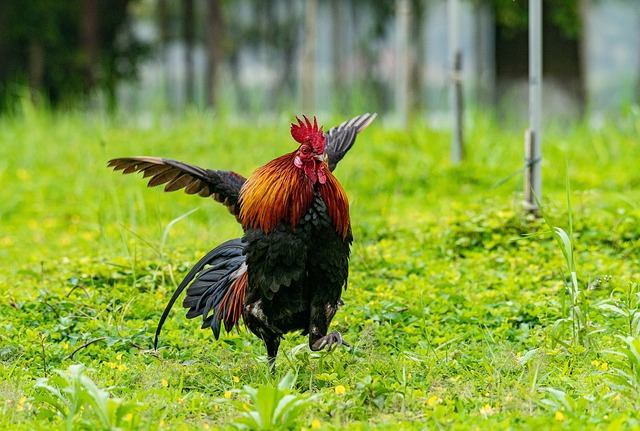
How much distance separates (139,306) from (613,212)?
3.11m

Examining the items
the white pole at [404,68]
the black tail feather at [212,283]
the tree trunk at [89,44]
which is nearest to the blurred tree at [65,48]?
the tree trunk at [89,44]

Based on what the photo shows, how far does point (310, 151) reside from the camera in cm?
371

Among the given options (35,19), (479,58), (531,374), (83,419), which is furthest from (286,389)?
(479,58)

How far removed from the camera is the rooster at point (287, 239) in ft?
12.2

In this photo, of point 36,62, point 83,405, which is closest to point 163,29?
point 36,62

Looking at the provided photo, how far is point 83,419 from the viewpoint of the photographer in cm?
335

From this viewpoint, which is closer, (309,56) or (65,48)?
(309,56)

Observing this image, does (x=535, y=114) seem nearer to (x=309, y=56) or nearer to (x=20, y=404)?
(x=20, y=404)

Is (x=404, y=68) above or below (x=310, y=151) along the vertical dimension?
above

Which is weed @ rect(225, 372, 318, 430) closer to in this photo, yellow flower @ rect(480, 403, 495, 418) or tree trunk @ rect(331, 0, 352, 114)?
yellow flower @ rect(480, 403, 495, 418)

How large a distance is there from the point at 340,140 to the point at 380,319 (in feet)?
3.05

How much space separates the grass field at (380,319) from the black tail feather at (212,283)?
209mm

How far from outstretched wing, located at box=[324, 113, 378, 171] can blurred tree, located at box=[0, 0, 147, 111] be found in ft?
32.2

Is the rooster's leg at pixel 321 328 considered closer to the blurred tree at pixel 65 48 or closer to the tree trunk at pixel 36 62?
the blurred tree at pixel 65 48
